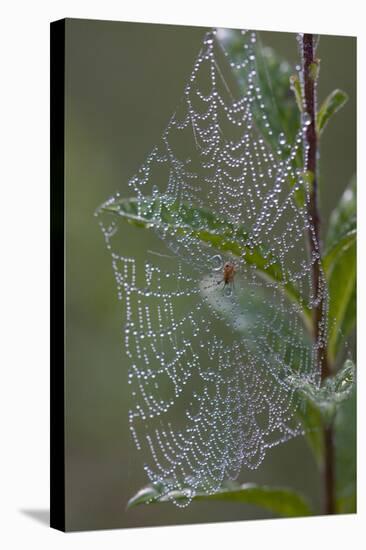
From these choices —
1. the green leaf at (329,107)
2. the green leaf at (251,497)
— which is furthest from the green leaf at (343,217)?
the green leaf at (251,497)

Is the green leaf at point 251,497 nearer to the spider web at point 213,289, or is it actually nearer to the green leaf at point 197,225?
the spider web at point 213,289

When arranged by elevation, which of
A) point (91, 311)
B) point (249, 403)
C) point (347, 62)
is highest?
point (347, 62)

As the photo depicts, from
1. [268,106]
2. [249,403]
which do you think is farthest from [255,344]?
[268,106]

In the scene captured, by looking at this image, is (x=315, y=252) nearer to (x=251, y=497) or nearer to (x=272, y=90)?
(x=272, y=90)

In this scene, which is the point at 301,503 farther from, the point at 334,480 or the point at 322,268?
the point at 322,268

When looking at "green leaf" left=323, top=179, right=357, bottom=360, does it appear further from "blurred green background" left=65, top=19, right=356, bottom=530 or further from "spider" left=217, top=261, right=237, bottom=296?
"blurred green background" left=65, top=19, right=356, bottom=530

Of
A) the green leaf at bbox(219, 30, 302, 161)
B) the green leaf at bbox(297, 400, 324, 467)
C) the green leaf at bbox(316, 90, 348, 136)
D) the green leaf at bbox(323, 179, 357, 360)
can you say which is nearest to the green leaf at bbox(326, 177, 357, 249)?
the green leaf at bbox(323, 179, 357, 360)
